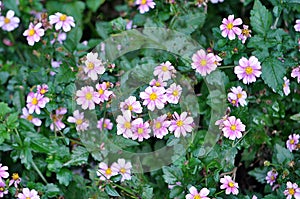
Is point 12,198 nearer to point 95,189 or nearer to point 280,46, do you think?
point 95,189

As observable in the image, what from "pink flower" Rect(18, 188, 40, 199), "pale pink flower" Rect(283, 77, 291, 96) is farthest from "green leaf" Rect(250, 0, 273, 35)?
"pink flower" Rect(18, 188, 40, 199)

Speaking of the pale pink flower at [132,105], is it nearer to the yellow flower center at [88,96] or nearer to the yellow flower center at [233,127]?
the yellow flower center at [88,96]

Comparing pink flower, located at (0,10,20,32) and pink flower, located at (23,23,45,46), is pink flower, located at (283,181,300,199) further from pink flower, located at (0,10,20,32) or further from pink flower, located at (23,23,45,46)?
pink flower, located at (0,10,20,32)

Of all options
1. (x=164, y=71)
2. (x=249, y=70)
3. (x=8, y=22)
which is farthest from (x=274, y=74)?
(x=8, y=22)

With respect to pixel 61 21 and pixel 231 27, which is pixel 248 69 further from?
pixel 61 21

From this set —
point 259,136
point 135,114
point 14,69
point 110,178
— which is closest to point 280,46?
point 259,136

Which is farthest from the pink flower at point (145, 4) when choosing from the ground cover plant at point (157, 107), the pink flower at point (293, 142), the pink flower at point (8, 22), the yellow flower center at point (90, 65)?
the pink flower at point (293, 142)

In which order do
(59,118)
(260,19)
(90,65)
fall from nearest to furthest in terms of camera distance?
(90,65) < (260,19) < (59,118)
